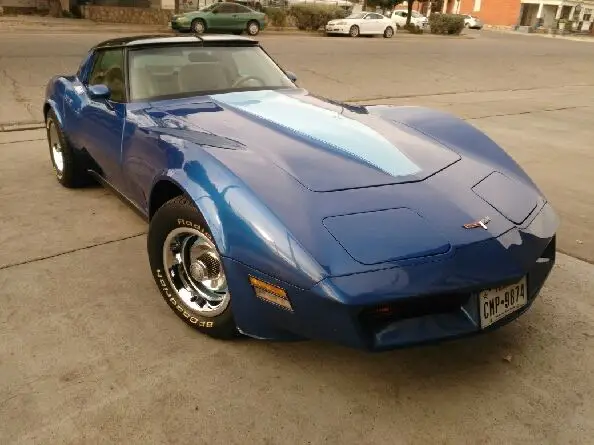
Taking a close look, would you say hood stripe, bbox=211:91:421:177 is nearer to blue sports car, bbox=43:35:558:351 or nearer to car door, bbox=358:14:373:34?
blue sports car, bbox=43:35:558:351

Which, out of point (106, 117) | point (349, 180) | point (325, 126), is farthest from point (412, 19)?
point (349, 180)

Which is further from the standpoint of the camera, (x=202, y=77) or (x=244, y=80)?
(x=244, y=80)

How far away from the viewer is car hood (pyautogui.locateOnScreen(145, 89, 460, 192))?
8.33ft

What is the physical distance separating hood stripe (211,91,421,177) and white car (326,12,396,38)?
24065 mm

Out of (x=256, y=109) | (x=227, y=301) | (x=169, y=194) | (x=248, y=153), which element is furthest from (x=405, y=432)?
(x=256, y=109)

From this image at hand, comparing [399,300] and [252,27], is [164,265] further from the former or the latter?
[252,27]

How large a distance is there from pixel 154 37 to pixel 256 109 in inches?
46.6

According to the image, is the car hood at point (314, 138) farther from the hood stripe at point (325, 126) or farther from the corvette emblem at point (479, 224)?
the corvette emblem at point (479, 224)

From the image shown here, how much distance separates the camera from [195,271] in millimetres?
2660

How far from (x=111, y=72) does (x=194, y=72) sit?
0.65 m

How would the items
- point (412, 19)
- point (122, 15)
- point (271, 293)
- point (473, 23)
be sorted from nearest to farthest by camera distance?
point (271, 293) → point (122, 15) → point (412, 19) → point (473, 23)

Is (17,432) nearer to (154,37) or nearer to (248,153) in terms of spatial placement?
(248,153)

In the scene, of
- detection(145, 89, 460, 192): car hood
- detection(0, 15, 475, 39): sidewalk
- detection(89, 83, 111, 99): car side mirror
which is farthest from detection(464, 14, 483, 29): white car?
detection(89, 83, 111, 99): car side mirror

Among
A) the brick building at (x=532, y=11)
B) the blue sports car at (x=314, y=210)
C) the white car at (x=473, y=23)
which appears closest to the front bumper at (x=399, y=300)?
the blue sports car at (x=314, y=210)
